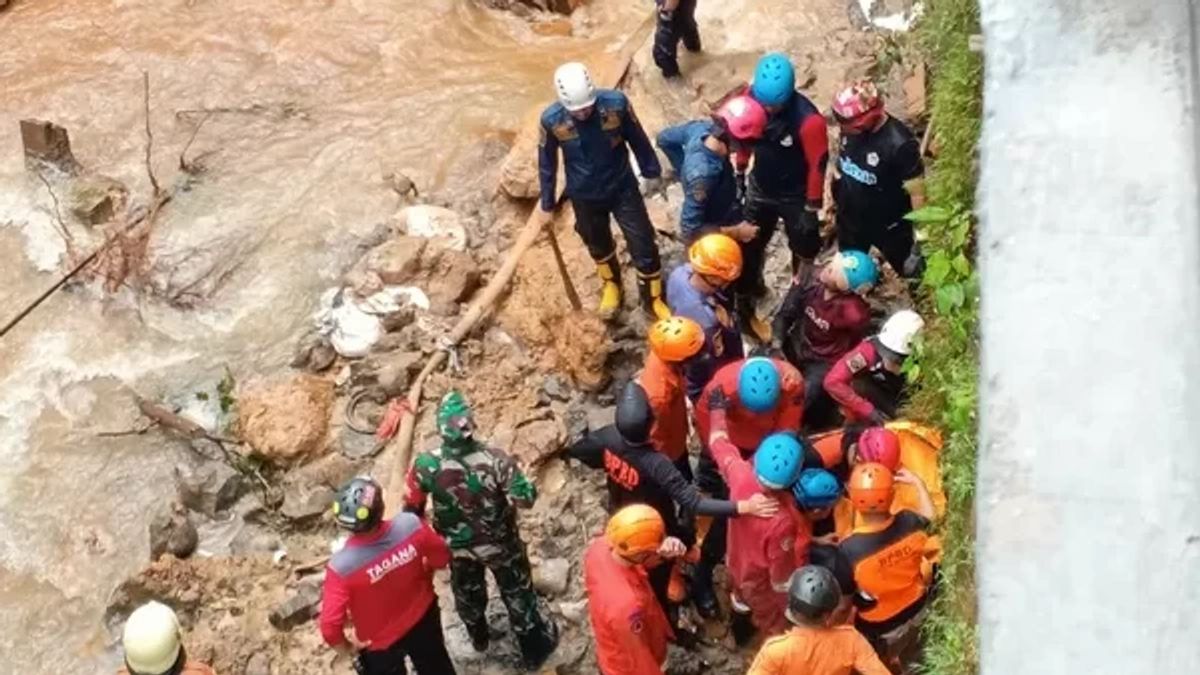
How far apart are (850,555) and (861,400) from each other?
3.73 ft

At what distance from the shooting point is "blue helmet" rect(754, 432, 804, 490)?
6039 millimetres

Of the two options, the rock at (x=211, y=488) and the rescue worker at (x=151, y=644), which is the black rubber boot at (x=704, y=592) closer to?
the rescue worker at (x=151, y=644)

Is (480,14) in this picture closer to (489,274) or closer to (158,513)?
(489,274)

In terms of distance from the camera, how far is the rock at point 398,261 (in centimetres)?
951

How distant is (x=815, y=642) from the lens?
5.41 m

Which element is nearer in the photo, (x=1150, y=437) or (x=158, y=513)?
(x=1150, y=437)

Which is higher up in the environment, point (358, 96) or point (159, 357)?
point (358, 96)

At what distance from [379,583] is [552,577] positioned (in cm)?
171

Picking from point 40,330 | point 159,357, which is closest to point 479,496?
point 159,357

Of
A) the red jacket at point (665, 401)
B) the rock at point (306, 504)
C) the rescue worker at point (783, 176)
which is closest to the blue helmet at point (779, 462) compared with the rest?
the red jacket at point (665, 401)

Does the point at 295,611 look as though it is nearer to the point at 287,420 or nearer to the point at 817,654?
the point at 287,420

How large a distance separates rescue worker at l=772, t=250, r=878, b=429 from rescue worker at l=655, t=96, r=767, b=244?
755 mm

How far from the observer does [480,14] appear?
11.9 meters

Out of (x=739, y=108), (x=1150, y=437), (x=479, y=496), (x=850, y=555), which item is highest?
(x=1150, y=437)
